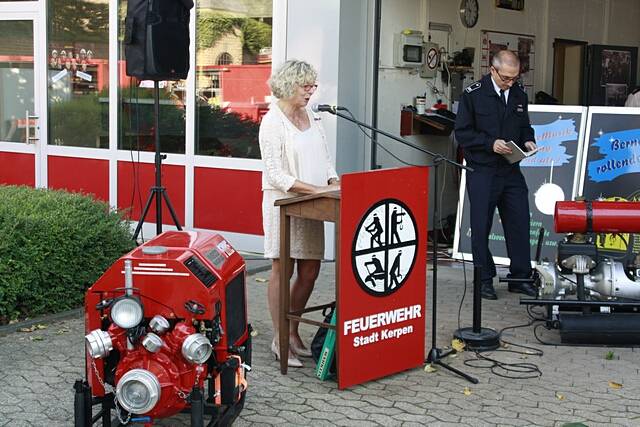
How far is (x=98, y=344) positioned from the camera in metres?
3.79

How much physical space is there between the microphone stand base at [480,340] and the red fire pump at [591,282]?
290mm

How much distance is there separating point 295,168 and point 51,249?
2.15 meters

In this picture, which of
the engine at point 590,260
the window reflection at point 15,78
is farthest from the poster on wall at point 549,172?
the window reflection at point 15,78

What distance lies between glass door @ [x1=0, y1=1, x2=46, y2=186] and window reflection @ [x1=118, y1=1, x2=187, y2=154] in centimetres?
122

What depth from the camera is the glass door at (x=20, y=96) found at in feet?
34.1

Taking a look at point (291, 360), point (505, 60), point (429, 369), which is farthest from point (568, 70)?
point (291, 360)

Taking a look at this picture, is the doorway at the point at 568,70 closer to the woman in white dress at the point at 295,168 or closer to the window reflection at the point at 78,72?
the window reflection at the point at 78,72

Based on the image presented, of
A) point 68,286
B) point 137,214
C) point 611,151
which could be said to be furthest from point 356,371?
point 137,214

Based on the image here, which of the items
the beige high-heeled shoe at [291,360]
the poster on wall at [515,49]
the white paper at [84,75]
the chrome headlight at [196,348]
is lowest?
the beige high-heeled shoe at [291,360]

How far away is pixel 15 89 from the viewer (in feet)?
35.4

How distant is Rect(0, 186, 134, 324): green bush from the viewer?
6.20 m

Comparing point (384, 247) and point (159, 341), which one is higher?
point (384, 247)

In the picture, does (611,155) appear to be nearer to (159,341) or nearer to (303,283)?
(303,283)

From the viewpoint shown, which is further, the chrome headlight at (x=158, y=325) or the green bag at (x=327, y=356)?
the green bag at (x=327, y=356)
